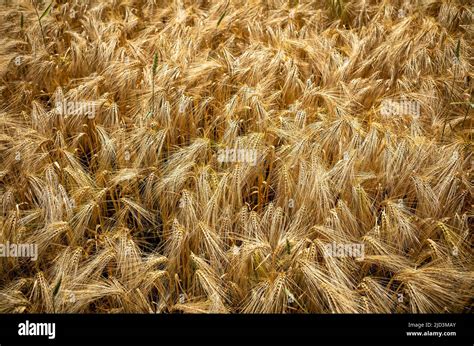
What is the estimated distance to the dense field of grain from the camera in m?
2.85

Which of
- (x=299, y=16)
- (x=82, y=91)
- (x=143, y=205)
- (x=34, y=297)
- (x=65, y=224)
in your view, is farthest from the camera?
(x=299, y=16)

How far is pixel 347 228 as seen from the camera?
3057 mm

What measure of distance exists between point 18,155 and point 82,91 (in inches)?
28.2

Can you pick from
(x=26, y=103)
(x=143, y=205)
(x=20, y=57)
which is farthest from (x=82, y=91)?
(x=143, y=205)

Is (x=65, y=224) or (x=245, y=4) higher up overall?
(x=245, y=4)

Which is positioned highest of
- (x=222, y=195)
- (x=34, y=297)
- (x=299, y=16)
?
(x=299, y=16)

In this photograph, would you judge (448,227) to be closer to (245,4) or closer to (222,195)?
(222,195)

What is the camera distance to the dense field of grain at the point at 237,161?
2848mm

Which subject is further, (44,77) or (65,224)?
(44,77)

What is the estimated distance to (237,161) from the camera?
3.38m

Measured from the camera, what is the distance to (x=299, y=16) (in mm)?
4805

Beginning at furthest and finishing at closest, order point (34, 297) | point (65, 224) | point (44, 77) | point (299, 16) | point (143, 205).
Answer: point (299, 16)
point (44, 77)
point (143, 205)
point (65, 224)
point (34, 297)

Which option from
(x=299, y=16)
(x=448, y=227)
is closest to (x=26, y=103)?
(x=299, y=16)

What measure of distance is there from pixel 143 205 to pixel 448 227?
5.85 feet
